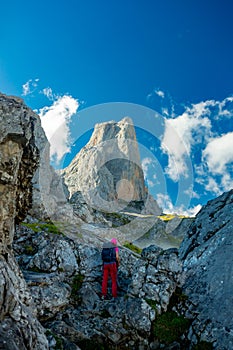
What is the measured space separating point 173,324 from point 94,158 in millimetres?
169193

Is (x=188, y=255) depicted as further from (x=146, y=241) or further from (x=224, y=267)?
(x=146, y=241)

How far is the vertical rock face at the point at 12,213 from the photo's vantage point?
396 inches

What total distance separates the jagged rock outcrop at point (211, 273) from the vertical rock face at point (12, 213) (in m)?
8.26

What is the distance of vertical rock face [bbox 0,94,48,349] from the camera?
1007cm

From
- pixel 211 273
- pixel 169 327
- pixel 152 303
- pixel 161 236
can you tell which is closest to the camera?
pixel 169 327

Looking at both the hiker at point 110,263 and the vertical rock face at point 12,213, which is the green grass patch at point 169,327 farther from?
the vertical rock face at point 12,213

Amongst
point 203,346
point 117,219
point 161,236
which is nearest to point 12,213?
point 203,346

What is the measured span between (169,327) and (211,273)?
423 cm

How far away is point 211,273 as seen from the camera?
17203mm

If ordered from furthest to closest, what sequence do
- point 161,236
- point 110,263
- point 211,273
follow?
point 161,236, point 110,263, point 211,273

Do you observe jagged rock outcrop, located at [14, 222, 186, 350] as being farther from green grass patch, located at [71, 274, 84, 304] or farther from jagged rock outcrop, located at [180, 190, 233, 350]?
jagged rock outcrop, located at [180, 190, 233, 350]

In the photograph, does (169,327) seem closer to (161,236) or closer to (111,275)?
(111,275)

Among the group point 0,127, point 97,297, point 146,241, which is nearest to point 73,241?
point 97,297

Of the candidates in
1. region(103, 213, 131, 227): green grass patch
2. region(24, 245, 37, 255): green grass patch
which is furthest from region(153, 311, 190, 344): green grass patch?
region(103, 213, 131, 227): green grass patch
